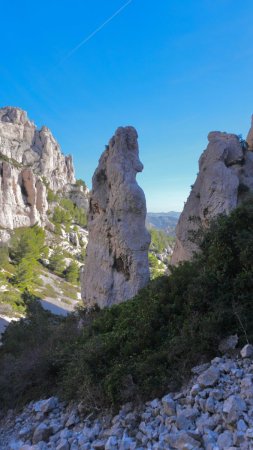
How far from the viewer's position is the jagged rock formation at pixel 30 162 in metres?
71.4

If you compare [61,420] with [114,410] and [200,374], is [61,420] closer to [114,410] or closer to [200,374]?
[114,410]

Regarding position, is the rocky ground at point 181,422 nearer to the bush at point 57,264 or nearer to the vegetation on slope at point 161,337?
the vegetation on slope at point 161,337

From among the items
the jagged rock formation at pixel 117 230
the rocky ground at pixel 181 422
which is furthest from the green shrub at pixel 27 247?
the rocky ground at pixel 181 422

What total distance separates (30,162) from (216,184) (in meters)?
99.2

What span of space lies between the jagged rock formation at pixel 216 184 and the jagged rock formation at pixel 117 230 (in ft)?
12.9

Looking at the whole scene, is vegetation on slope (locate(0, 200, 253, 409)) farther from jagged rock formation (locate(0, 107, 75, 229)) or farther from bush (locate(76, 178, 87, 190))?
bush (locate(76, 178, 87, 190))

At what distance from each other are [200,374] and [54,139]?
417ft

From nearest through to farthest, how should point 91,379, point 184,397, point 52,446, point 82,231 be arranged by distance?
point 184,397 < point 52,446 < point 91,379 < point 82,231

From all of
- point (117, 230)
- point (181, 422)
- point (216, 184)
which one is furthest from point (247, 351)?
point (216, 184)

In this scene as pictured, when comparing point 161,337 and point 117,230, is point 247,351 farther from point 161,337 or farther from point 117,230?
point 117,230

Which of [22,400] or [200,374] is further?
[22,400]

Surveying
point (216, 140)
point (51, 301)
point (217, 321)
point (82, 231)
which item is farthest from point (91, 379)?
point (82, 231)

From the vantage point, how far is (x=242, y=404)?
15.5 feet

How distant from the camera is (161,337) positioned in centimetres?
748
